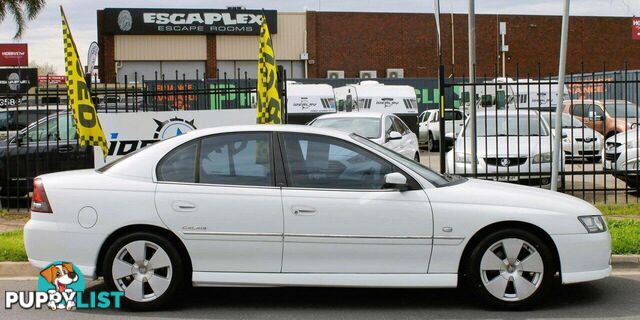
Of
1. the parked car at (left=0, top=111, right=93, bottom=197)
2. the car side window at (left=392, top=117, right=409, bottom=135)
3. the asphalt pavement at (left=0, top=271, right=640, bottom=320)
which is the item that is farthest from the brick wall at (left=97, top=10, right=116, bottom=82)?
the asphalt pavement at (left=0, top=271, right=640, bottom=320)

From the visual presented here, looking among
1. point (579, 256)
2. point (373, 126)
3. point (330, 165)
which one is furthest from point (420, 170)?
point (373, 126)

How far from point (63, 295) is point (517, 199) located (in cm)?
387

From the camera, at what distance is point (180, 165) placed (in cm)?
663

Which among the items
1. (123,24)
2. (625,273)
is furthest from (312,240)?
(123,24)

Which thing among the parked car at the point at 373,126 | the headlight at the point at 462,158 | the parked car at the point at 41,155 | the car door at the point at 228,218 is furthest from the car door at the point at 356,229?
the parked car at the point at 373,126

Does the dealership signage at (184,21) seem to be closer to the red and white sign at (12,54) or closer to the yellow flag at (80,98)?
the red and white sign at (12,54)

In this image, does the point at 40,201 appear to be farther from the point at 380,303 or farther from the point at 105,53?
the point at 105,53

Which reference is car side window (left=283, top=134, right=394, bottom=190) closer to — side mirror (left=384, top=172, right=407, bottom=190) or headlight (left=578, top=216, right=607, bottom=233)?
side mirror (left=384, top=172, right=407, bottom=190)

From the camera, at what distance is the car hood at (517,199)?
6.39m

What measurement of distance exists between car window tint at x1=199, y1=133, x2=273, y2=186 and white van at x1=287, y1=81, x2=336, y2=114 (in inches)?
800

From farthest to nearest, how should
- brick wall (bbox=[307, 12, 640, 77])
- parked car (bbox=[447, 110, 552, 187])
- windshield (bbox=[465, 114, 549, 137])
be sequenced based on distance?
brick wall (bbox=[307, 12, 640, 77]) → windshield (bbox=[465, 114, 549, 137]) → parked car (bbox=[447, 110, 552, 187])

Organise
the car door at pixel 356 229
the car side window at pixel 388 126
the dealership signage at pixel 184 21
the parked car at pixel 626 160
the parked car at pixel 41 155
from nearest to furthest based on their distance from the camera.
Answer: the car door at pixel 356 229
the parked car at pixel 626 160
the parked car at pixel 41 155
the car side window at pixel 388 126
the dealership signage at pixel 184 21

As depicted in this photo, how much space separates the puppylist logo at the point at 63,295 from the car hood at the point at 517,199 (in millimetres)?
2878

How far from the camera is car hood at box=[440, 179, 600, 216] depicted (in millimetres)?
6387
